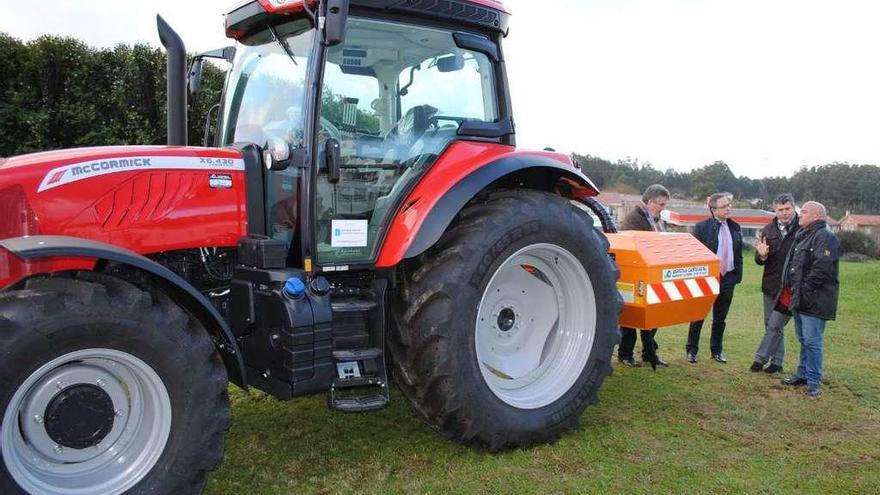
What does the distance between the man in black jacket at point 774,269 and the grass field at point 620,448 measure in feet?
1.44

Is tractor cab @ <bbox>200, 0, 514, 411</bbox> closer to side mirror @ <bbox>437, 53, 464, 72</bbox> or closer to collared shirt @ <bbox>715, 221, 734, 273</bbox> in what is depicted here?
side mirror @ <bbox>437, 53, 464, 72</bbox>

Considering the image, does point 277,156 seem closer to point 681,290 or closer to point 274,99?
point 274,99

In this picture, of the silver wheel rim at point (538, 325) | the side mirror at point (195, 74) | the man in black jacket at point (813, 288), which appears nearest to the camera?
the silver wheel rim at point (538, 325)

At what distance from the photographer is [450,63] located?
4.01 meters

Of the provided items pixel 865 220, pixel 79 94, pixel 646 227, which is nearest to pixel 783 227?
pixel 646 227

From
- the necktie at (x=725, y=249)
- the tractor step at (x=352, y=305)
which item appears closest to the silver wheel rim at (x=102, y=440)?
the tractor step at (x=352, y=305)

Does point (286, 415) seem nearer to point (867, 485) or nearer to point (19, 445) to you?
point (19, 445)

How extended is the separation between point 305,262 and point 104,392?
1.10m

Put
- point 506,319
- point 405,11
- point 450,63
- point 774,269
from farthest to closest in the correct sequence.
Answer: point 774,269 < point 506,319 < point 450,63 < point 405,11

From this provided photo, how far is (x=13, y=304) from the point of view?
2559 millimetres

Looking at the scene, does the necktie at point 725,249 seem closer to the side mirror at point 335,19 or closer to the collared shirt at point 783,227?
the collared shirt at point 783,227

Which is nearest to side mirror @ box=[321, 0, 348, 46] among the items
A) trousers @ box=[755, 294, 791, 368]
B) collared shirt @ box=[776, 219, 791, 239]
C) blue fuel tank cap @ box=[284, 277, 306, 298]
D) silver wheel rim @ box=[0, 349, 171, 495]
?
blue fuel tank cap @ box=[284, 277, 306, 298]

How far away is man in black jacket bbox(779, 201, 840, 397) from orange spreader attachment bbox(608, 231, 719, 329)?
27.8 inches

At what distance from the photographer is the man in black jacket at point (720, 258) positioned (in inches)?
254
